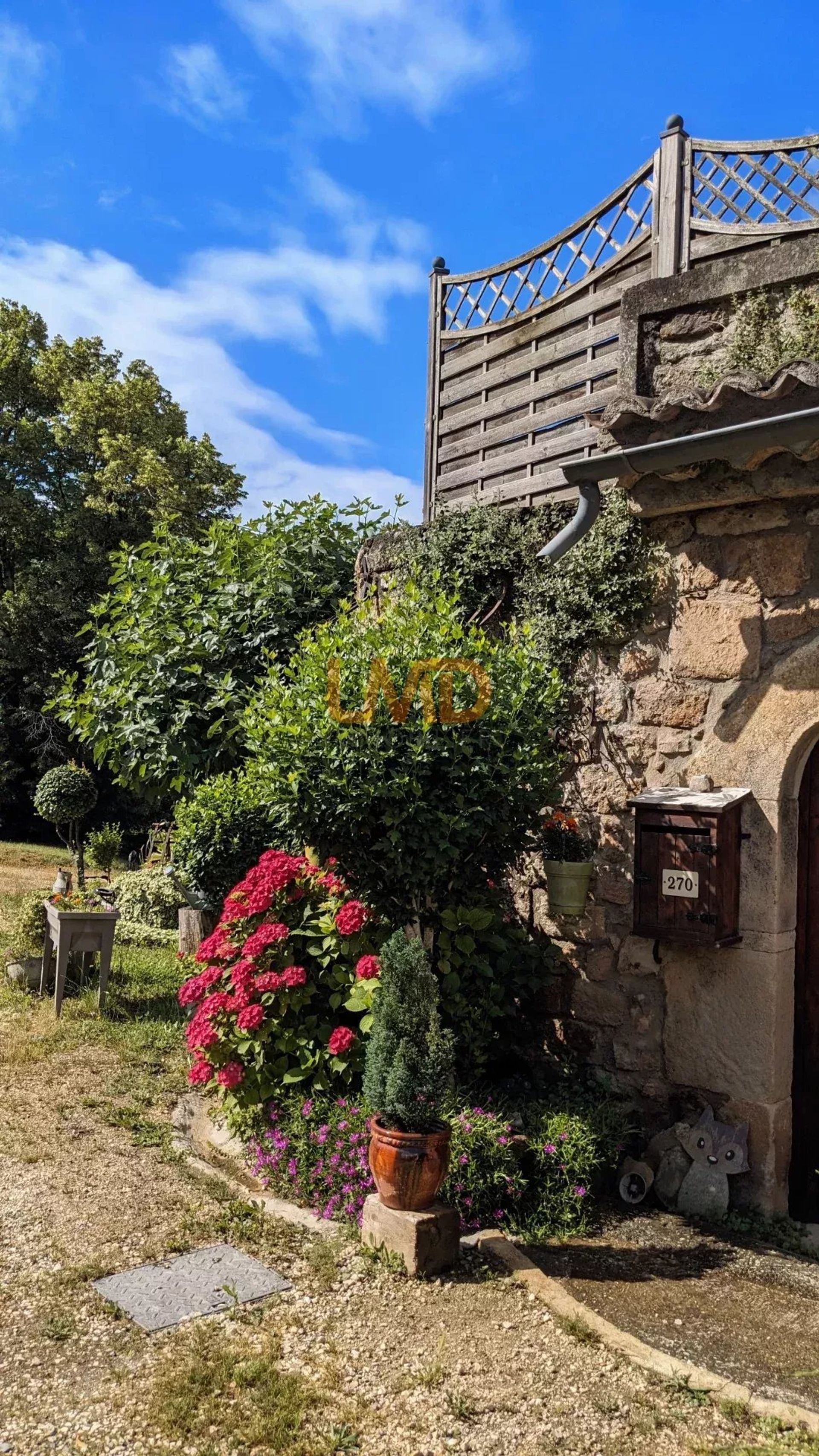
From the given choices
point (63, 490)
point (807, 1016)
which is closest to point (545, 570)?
point (807, 1016)

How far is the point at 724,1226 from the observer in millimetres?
4020

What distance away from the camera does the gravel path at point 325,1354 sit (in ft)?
8.45

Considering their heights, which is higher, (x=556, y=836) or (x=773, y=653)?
(x=773, y=653)

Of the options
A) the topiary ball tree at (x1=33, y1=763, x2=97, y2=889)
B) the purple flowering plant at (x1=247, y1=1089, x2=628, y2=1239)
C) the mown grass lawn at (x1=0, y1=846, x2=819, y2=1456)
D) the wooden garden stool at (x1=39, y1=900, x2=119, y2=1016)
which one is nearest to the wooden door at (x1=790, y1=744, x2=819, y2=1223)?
the purple flowering plant at (x1=247, y1=1089, x2=628, y2=1239)

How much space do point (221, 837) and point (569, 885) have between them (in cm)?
247

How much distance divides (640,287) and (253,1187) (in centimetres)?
424

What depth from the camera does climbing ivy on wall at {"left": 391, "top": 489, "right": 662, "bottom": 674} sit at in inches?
181

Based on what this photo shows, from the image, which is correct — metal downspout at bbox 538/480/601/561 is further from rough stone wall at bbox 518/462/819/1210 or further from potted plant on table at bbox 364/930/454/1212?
potted plant on table at bbox 364/930/454/1212

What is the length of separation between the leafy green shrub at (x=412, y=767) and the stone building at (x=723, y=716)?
48cm

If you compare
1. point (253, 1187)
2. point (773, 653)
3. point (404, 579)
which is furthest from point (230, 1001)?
point (773, 653)

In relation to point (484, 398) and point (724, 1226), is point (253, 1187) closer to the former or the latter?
point (724, 1226)

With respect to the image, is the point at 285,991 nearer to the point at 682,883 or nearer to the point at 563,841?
the point at 563,841

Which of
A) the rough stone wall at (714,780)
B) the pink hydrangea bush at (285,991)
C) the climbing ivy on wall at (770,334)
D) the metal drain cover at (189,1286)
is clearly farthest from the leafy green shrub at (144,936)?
the climbing ivy on wall at (770,334)

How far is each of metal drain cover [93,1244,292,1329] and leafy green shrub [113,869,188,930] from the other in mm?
6519
